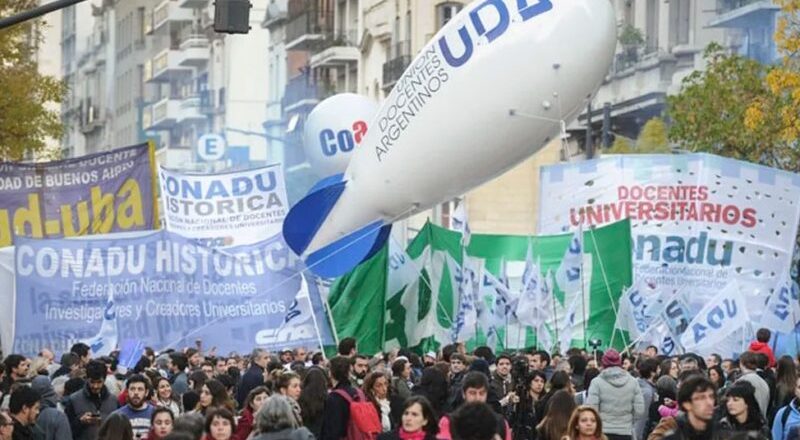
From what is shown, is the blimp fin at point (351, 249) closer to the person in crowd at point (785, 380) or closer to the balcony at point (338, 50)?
the person in crowd at point (785, 380)

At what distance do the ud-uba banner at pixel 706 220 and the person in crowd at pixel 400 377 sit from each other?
33.3ft

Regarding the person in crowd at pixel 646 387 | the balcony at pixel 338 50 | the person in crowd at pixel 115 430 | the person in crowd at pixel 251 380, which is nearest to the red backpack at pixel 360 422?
the person in crowd at pixel 646 387

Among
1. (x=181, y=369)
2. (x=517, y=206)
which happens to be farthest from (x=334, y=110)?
(x=517, y=206)

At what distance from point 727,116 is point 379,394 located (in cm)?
2233

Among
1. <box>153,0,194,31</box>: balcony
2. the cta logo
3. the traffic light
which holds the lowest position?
the cta logo

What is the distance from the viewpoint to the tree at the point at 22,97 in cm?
4347

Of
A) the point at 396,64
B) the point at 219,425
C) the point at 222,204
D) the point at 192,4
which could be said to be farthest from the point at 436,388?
the point at 192,4

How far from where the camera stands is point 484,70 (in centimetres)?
2828

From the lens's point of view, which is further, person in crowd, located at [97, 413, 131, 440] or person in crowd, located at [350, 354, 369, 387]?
person in crowd, located at [350, 354, 369, 387]

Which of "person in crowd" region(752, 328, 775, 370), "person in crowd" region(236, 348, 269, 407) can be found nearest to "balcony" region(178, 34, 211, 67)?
"person in crowd" region(752, 328, 775, 370)

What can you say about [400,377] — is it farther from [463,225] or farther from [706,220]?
[706,220]

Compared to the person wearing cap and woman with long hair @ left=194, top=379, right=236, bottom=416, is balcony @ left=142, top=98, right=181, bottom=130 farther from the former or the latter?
woman with long hair @ left=194, top=379, right=236, bottom=416

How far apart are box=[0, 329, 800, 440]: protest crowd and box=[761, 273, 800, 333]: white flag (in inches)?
180

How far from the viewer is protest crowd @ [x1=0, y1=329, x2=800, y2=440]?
48.1ft
